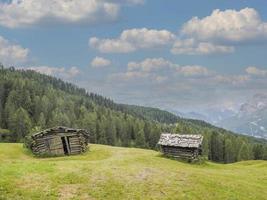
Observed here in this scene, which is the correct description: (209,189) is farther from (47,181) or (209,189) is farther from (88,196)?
(47,181)

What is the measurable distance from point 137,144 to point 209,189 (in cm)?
14108

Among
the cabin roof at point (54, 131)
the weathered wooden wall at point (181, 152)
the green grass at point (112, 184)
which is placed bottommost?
the green grass at point (112, 184)

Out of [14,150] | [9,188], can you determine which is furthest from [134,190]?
[14,150]

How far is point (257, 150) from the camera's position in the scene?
18675 centimetres

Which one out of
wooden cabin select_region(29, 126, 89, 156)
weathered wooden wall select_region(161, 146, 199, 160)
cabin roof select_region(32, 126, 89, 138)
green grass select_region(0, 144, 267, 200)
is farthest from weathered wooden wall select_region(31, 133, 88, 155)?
green grass select_region(0, 144, 267, 200)

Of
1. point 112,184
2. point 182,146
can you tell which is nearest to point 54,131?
point 182,146

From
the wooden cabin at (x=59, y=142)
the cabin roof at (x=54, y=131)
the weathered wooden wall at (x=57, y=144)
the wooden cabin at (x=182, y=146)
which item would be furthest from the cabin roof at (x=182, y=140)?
the cabin roof at (x=54, y=131)

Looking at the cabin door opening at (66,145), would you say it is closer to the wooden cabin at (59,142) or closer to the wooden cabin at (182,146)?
the wooden cabin at (59,142)

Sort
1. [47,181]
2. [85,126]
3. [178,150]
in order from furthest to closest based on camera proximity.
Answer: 1. [85,126]
2. [178,150]
3. [47,181]

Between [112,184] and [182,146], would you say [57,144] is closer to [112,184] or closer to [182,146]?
[182,146]

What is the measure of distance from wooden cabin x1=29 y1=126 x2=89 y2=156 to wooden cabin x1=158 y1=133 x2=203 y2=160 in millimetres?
14722

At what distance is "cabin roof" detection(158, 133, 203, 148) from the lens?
69875 mm

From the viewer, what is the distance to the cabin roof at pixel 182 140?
69.9 meters

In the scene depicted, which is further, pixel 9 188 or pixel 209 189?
pixel 209 189
